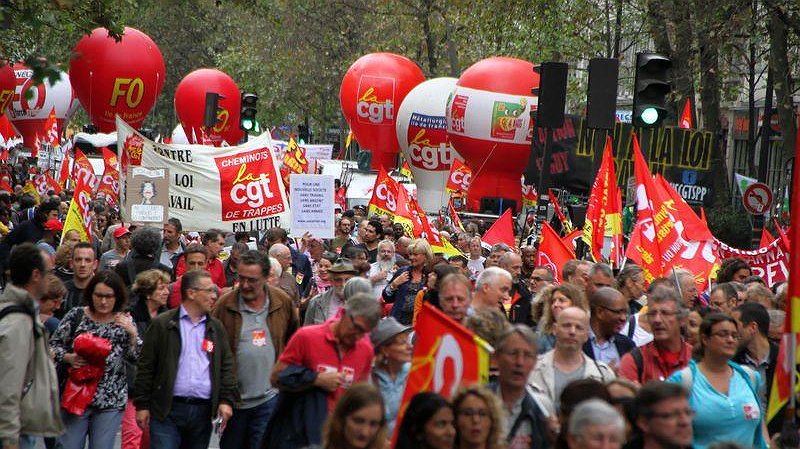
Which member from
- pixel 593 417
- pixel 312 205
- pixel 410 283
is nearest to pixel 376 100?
pixel 312 205

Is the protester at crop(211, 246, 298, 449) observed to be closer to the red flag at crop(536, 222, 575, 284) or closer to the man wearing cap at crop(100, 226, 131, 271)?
the man wearing cap at crop(100, 226, 131, 271)

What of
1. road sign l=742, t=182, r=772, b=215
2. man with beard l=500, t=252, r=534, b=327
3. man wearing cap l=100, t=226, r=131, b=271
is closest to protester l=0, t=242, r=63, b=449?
man with beard l=500, t=252, r=534, b=327

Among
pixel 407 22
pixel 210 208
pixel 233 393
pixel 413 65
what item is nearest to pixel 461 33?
pixel 413 65

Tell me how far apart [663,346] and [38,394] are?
10.6 ft

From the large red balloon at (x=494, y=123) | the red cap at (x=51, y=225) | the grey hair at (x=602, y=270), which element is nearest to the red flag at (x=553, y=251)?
the grey hair at (x=602, y=270)

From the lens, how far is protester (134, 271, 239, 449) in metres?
8.41

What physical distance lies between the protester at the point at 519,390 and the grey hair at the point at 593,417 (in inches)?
35.3

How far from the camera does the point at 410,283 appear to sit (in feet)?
38.3

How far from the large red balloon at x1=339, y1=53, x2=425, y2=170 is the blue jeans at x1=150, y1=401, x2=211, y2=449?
28.5 metres

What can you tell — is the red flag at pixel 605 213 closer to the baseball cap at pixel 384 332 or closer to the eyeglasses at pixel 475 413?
the baseball cap at pixel 384 332

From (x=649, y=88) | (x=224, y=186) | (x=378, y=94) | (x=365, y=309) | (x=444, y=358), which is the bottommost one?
(x=444, y=358)

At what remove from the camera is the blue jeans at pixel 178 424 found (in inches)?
332

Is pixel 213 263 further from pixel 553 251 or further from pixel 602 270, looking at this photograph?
pixel 602 270

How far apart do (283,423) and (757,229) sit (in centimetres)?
1935
